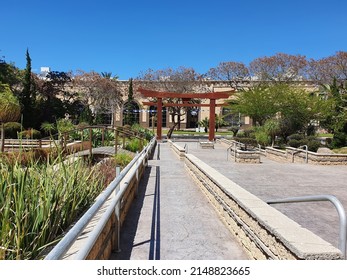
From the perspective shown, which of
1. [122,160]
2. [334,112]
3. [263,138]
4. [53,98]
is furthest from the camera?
[53,98]

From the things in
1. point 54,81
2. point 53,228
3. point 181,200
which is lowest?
point 181,200

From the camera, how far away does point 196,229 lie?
5461mm

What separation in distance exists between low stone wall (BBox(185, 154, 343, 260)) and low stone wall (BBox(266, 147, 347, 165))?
10092 millimetres

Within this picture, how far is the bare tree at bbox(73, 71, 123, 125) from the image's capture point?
47.3m

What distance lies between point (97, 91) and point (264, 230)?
4670cm

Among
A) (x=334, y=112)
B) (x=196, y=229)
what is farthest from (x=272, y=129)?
(x=196, y=229)

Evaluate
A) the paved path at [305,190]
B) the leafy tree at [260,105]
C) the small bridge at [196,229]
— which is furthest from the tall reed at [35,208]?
the leafy tree at [260,105]

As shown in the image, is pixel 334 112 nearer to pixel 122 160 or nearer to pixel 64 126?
pixel 64 126

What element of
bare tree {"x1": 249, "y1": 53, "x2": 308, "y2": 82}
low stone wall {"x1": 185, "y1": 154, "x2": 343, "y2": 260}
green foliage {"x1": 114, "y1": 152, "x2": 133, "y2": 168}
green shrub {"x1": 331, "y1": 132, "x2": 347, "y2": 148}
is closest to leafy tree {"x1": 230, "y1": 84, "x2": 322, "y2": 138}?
green shrub {"x1": 331, "y1": 132, "x2": 347, "y2": 148}
